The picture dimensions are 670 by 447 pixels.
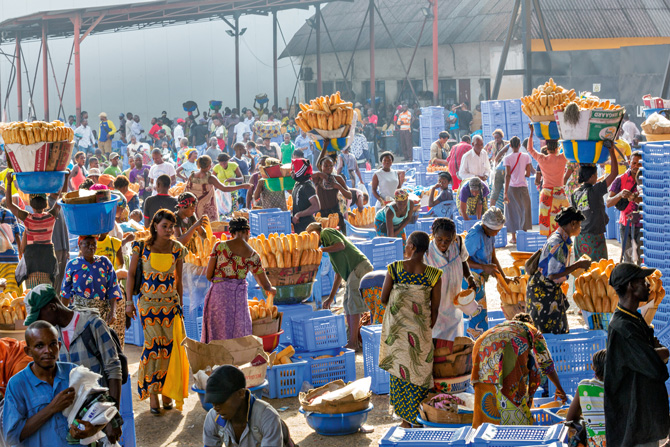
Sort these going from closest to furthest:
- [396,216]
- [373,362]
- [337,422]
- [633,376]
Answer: [633,376] → [337,422] → [373,362] → [396,216]

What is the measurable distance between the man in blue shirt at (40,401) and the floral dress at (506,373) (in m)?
2.22

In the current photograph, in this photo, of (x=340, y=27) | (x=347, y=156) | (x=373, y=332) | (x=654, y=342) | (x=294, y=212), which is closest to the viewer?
(x=654, y=342)

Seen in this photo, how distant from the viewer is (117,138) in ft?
Result: 86.4

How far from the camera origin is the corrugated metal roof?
100 ft

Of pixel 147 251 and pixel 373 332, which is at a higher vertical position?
pixel 147 251

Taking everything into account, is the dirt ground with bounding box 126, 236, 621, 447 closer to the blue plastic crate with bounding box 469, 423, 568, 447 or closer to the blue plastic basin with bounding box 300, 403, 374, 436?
the blue plastic basin with bounding box 300, 403, 374, 436

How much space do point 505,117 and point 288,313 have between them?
10.5m

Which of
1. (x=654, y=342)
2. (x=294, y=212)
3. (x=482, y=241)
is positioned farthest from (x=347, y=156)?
(x=654, y=342)

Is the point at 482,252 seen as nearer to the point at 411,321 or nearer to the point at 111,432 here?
the point at 411,321

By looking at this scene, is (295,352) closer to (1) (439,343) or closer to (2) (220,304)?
(2) (220,304)

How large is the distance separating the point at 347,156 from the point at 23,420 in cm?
1174

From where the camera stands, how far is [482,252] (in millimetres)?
7309

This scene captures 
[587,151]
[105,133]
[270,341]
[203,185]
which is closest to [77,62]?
[105,133]

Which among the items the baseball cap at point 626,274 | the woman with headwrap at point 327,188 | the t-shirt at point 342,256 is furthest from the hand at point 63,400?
the woman with headwrap at point 327,188
